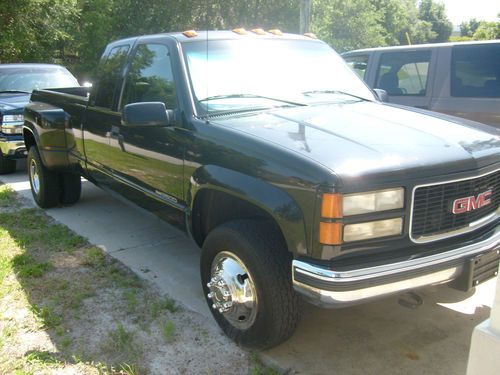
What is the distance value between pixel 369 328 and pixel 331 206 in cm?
131

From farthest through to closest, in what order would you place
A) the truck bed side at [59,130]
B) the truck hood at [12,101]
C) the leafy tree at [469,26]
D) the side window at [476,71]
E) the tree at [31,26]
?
the leafy tree at [469,26], the tree at [31,26], the truck hood at [12,101], the side window at [476,71], the truck bed side at [59,130]

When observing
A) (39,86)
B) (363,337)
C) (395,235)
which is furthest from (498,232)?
(39,86)

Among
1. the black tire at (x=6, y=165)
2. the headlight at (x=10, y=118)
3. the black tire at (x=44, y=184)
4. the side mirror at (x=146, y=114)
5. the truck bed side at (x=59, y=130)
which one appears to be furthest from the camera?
the black tire at (x=6, y=165)

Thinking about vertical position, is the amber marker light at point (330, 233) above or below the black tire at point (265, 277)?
above

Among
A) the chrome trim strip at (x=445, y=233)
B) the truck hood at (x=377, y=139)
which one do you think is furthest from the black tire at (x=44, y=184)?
the chrome trim strip at (x=445, y=233)

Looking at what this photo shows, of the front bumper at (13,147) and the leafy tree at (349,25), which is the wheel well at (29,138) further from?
the leafy tree at (349,25)

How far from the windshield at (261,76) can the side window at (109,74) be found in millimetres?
1026

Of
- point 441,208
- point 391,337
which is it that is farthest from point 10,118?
point 441,208

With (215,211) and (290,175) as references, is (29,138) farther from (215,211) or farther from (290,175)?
(290,175)

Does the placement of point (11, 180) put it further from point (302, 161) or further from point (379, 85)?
point (302, 161)

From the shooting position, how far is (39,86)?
9.12 meters

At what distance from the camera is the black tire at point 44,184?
19.9ft

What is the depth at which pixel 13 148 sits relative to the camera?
783 cm

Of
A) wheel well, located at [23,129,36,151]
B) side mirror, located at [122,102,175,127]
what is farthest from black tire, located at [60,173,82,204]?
side mirror, located at [122,102,175,127]
